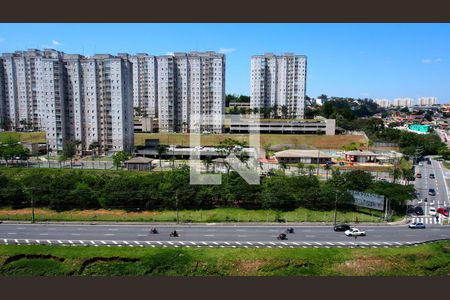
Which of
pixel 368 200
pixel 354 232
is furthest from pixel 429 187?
pixel 354 232

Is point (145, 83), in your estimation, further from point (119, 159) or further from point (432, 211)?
point (432, 211)

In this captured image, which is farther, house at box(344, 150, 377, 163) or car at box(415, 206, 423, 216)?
house at box(344, 150, 377, 163)

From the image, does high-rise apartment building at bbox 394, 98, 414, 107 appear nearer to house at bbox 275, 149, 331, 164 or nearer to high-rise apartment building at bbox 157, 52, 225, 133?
high-rise apartment building at bbox 157, 52, 225, 133

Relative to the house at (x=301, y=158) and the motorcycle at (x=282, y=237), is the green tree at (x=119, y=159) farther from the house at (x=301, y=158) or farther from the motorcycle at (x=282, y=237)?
the motorcycle at (x=282, y=237)

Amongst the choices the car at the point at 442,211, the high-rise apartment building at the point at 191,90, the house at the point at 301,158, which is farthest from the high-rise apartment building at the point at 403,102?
the car at the point at 442,211

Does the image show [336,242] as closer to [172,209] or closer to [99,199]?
[172,209]

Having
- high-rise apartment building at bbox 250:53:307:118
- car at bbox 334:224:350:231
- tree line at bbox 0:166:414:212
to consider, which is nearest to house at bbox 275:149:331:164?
tree line at bbox 0:166:414:212
